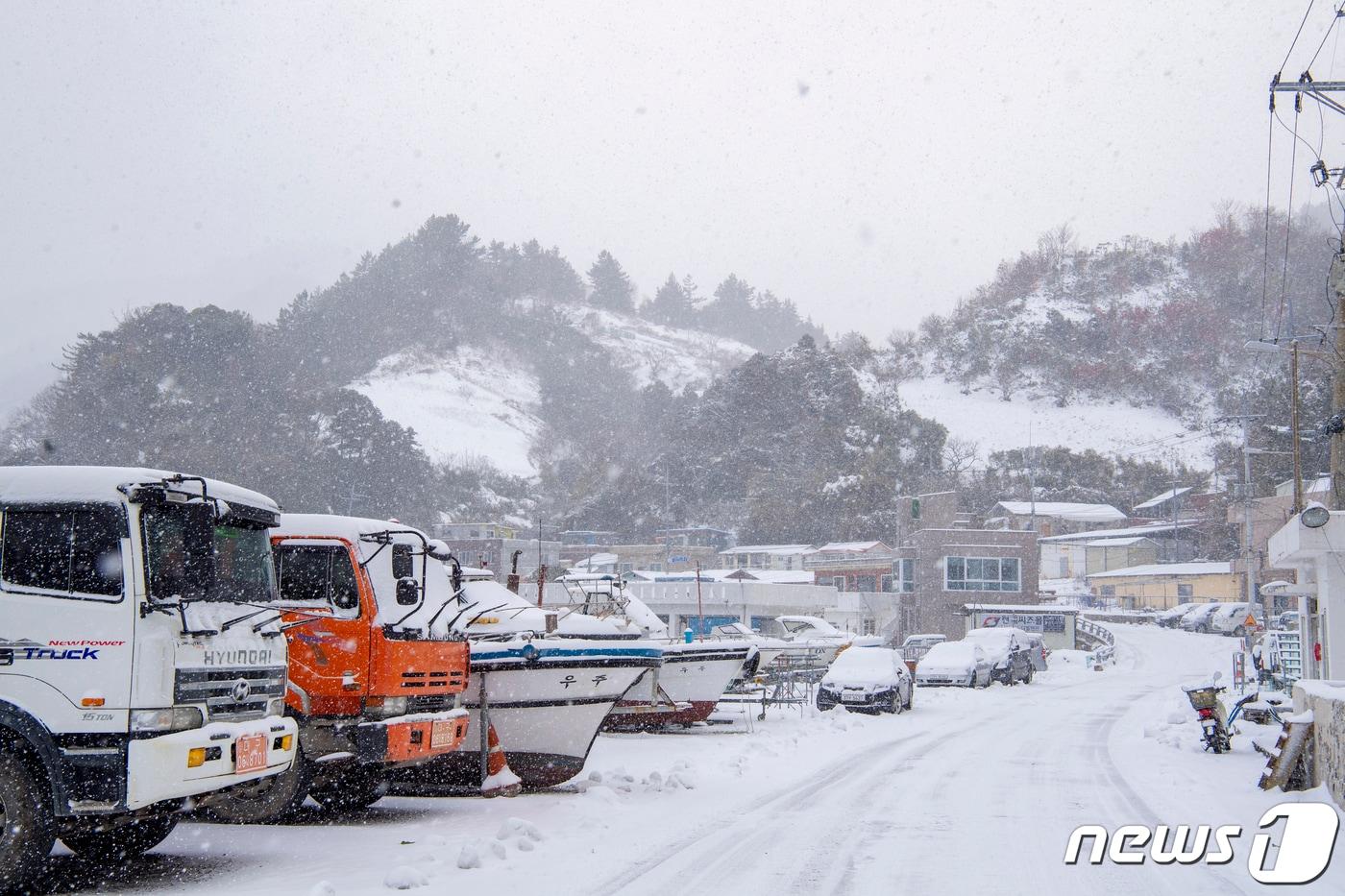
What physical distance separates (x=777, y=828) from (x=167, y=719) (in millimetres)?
4689

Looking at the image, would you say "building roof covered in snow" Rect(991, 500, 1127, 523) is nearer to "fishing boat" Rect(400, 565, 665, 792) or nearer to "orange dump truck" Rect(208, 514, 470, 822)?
"fishing boat" Rect(400, 565, 665, 792)

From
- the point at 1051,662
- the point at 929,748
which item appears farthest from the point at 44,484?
the point at 1051,662

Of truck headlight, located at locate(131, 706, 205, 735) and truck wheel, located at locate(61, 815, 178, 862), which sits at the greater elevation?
truck headlight, located at locate(131, 706, 205, 735)

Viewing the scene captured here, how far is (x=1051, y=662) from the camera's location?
44688 millimetres

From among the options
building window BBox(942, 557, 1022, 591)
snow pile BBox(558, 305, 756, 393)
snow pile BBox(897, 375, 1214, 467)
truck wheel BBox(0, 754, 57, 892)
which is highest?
snow pile BBox(558, 305, 756, 393)

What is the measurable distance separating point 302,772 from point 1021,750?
32.6 ft

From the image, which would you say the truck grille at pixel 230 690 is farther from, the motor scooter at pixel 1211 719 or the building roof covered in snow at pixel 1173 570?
the building roof covered in snow at pixel 1173 570

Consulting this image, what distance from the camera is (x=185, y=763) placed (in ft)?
Answer: 22.0

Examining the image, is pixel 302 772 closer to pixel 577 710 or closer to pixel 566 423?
pixel 577 710

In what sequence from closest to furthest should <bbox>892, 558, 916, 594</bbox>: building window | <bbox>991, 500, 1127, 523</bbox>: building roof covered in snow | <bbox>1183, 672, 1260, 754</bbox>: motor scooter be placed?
<bbox>1183, 672, 1260, 754</bbox>: motor scooter → <bbox>892, 558, 916, 594</bbox>: building window → <bbox>991, 500, 1127, 523</bbox>: building roof covered in snow

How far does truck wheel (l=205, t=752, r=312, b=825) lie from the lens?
930cm

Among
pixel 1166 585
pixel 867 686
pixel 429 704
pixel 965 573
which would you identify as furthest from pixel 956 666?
pixel 1166 585

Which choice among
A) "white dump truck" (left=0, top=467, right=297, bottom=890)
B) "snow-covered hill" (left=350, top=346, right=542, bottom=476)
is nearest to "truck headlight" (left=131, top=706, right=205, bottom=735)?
"white dump truck" (left=0, top=467, right=297, bottom=890)

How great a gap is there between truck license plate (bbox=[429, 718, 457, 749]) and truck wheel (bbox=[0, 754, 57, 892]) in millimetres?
3222
